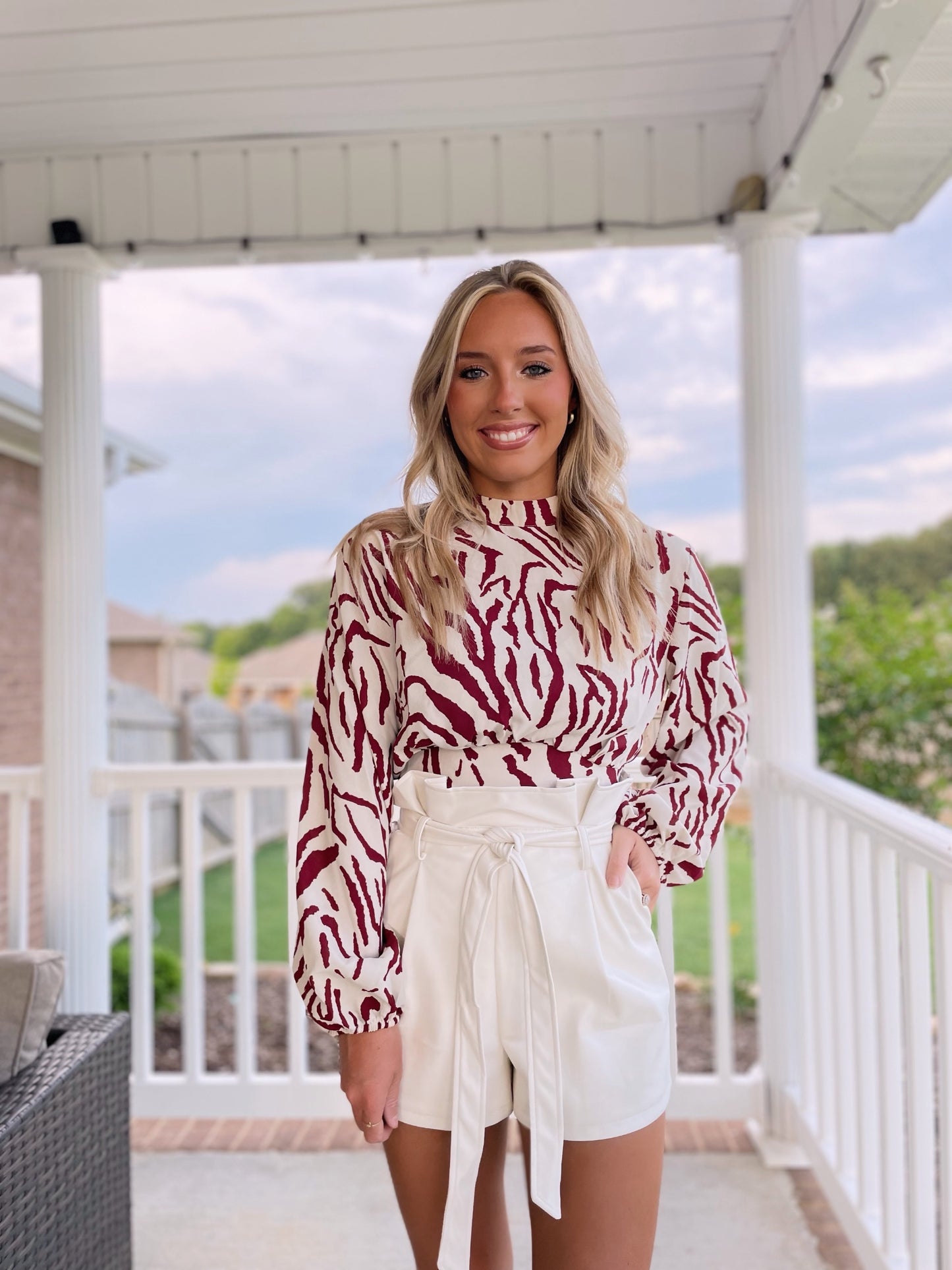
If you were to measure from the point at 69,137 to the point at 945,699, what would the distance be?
12.8 feet

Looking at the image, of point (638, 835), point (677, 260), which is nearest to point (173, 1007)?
point (638, 835)

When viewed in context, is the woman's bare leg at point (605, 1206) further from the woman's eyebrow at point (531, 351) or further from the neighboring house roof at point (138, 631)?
the neighboring house roof at point (138, 631)

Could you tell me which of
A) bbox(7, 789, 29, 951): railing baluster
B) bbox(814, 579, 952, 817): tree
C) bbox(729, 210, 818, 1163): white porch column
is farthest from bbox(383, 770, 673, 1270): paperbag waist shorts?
bbox(814, 579, 952, 817): tree

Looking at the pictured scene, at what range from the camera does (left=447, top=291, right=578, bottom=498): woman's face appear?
4.31 ft

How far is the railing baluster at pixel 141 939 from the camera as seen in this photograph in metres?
2.88

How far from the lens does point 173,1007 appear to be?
496 centimetres

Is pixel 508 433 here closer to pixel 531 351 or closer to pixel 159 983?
pixel 531 351

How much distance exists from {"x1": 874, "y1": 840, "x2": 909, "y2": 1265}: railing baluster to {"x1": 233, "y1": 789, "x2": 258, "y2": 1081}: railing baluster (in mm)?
1648

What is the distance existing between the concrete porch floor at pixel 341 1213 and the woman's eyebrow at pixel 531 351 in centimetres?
191

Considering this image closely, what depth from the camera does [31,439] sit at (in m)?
5.29

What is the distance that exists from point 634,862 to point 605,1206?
1.36 ft

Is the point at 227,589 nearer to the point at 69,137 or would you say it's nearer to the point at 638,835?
the point at 69,137

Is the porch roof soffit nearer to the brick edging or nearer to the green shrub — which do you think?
the brick edging

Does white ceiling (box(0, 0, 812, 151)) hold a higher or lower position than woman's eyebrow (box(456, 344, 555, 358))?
higher
